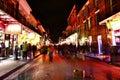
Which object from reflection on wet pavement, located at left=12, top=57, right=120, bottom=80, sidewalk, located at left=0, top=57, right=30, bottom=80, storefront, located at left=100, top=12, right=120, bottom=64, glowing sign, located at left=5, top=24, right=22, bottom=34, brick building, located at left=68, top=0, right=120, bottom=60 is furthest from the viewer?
brick building, located at left=68, top=0, right=120, bottom=60

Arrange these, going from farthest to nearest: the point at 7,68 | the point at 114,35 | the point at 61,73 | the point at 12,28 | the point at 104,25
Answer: the point at 104,25 → the point at 114,35 → the point at 12,28 → the point at 7,68 → the point at 61,73

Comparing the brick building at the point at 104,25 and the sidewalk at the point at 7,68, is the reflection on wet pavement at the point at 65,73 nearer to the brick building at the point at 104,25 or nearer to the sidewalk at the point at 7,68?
the sidewalk at the point at 7,68

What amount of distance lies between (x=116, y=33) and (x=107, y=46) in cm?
408

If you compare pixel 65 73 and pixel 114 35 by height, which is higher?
pixel 114 35

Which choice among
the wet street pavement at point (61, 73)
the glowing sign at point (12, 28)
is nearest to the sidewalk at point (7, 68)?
the wet street pavement at point (61, 73)

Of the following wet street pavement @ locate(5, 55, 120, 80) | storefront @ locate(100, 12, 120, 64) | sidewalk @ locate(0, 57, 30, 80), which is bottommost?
wet street pavement @ locate(5, 55, 120, 80)

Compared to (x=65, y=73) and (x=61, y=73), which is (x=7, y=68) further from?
(x=65, y=73)

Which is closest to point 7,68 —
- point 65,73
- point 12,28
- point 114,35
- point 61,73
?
point 61,73

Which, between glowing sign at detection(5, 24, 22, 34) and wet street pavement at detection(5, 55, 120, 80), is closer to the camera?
wet street pavement at detection(5, 55, 120, 80)

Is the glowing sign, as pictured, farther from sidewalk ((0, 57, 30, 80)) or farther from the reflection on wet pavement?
the reflection on wet pavement

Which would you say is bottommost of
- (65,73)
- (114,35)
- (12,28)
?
(65,73)

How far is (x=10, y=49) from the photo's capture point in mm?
33812

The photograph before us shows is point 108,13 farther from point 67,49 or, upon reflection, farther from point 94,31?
point 67,49

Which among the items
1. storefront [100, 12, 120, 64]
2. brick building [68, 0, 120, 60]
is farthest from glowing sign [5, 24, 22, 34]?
storefront [100, 12, 120, 64]
